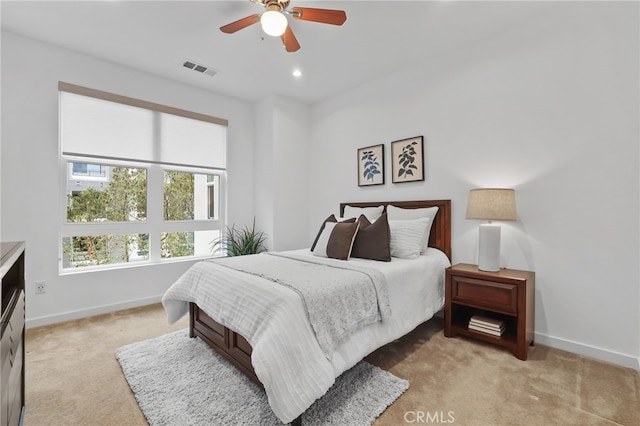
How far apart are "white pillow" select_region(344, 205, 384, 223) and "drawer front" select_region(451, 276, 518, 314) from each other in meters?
1.04

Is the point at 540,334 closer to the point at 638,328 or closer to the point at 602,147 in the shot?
the point at 638,328

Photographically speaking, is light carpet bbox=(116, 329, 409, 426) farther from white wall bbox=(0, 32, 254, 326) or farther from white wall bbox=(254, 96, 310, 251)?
white wall bbox=(254, 96, 310, 251)

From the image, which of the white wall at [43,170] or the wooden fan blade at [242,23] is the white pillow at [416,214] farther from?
the white wall at [43,170]

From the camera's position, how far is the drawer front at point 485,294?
2264 millimetres

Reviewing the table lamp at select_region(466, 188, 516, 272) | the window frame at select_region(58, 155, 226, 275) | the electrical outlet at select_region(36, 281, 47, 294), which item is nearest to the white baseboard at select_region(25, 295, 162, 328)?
the electrical outlet at select_region(36, 281, 47, 294)

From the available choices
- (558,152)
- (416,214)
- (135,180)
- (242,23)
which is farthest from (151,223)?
(558,152)

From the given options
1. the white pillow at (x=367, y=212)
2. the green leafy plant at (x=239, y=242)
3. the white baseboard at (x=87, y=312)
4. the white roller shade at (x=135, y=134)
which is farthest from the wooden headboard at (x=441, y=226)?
the white baseboard at (x=87, y=312)

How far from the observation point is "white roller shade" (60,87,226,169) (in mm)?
3117

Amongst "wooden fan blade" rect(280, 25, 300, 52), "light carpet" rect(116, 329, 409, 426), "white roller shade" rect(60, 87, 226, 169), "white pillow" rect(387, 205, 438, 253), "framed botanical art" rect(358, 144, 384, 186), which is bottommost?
"light carpet" rect(116, 329, 409, 426)

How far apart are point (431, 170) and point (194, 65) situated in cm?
289

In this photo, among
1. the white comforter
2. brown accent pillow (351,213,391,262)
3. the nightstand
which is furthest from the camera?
brown accent pillow (351,213,391,262)

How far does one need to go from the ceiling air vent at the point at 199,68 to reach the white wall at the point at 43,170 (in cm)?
62

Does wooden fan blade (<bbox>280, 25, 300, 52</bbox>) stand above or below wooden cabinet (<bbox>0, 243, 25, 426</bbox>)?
above

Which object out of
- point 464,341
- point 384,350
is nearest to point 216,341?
point 384,350
